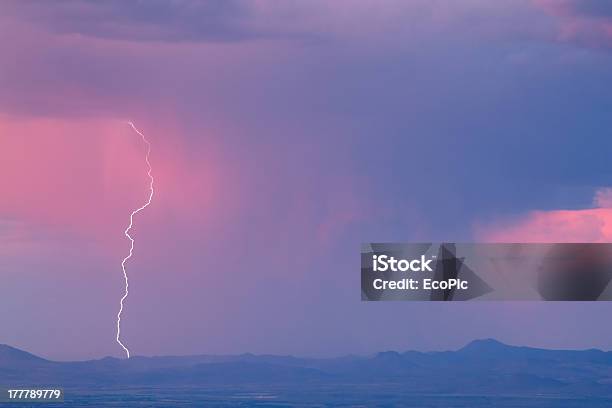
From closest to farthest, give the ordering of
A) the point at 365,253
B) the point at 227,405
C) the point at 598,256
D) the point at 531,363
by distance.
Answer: the point at 365,253, the point at 598,256, the point at 227,405, the point at 531,363

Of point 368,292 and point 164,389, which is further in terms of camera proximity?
point 164,389

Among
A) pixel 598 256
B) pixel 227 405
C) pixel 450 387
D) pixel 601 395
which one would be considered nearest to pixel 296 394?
pixel 227 405

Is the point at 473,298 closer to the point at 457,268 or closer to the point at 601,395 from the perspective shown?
the point at 457,268

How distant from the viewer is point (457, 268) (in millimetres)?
35531

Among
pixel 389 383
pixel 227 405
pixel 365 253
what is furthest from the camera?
pixel 389 383

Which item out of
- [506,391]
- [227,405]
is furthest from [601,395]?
[227,405]

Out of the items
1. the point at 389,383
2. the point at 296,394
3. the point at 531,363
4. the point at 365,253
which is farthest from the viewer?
the point at 531,363

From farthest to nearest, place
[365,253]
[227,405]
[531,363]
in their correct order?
1. [531,363]
2. [227,405]
3. [365,253]

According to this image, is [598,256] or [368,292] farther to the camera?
[598,256]

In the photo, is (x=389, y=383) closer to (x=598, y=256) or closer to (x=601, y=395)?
(x=601, y=395)

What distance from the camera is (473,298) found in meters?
35.9

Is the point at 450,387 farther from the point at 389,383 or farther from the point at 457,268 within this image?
the point at 457,268

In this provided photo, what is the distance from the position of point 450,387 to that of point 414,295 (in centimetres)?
8932

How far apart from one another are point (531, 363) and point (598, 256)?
94735mm
